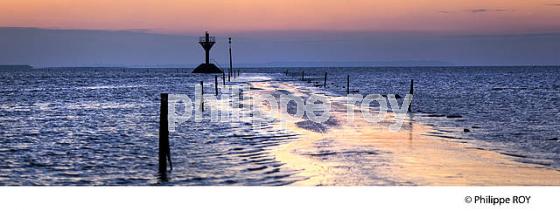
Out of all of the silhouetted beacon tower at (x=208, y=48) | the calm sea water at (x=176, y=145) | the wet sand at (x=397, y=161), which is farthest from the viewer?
the silhouetted beacon tower at (x=208, y=48)

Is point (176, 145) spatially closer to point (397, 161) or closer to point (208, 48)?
point (397, 161)

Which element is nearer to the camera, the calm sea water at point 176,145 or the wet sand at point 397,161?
the wet sand at point 397,161

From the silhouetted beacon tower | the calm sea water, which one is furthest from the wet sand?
the silhouetted beacon tower

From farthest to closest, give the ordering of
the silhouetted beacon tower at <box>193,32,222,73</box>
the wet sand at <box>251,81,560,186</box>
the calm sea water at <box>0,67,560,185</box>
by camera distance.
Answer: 1. the silhouetted beacon tower at <box>193,32,222,73</box>
2. the calm sea water at <box>0,67,560,185</box>
3. the wet sand at <box>251,81,560,186</box>

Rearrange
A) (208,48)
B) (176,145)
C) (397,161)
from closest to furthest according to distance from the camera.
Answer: (397,161) → (176,145) → (208,48)

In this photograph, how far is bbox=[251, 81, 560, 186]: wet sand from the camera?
17.1 meters

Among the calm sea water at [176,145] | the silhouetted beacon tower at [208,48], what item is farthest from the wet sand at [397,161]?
the silhouetted beacon tower at [208,48]

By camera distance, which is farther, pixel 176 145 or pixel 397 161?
pixel 176 145

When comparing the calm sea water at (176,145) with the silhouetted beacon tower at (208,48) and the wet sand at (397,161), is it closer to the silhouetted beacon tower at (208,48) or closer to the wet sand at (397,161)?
the wet sand at (397,161)

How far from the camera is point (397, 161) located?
794 inches

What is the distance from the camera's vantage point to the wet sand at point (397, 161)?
56.2 ft

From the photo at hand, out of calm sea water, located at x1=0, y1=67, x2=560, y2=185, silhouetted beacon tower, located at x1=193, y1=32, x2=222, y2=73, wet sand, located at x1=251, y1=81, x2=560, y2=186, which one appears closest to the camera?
wet sand, located at x1=251, y1=81, x2=560, y2=186

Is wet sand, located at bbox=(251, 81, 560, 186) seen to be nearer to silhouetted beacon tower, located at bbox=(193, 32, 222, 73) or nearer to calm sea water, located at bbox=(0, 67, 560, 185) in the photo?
calm sea water, located at bbox=(0, 67, 560, 185)

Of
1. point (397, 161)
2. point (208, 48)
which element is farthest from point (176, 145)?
point (208, 48)
